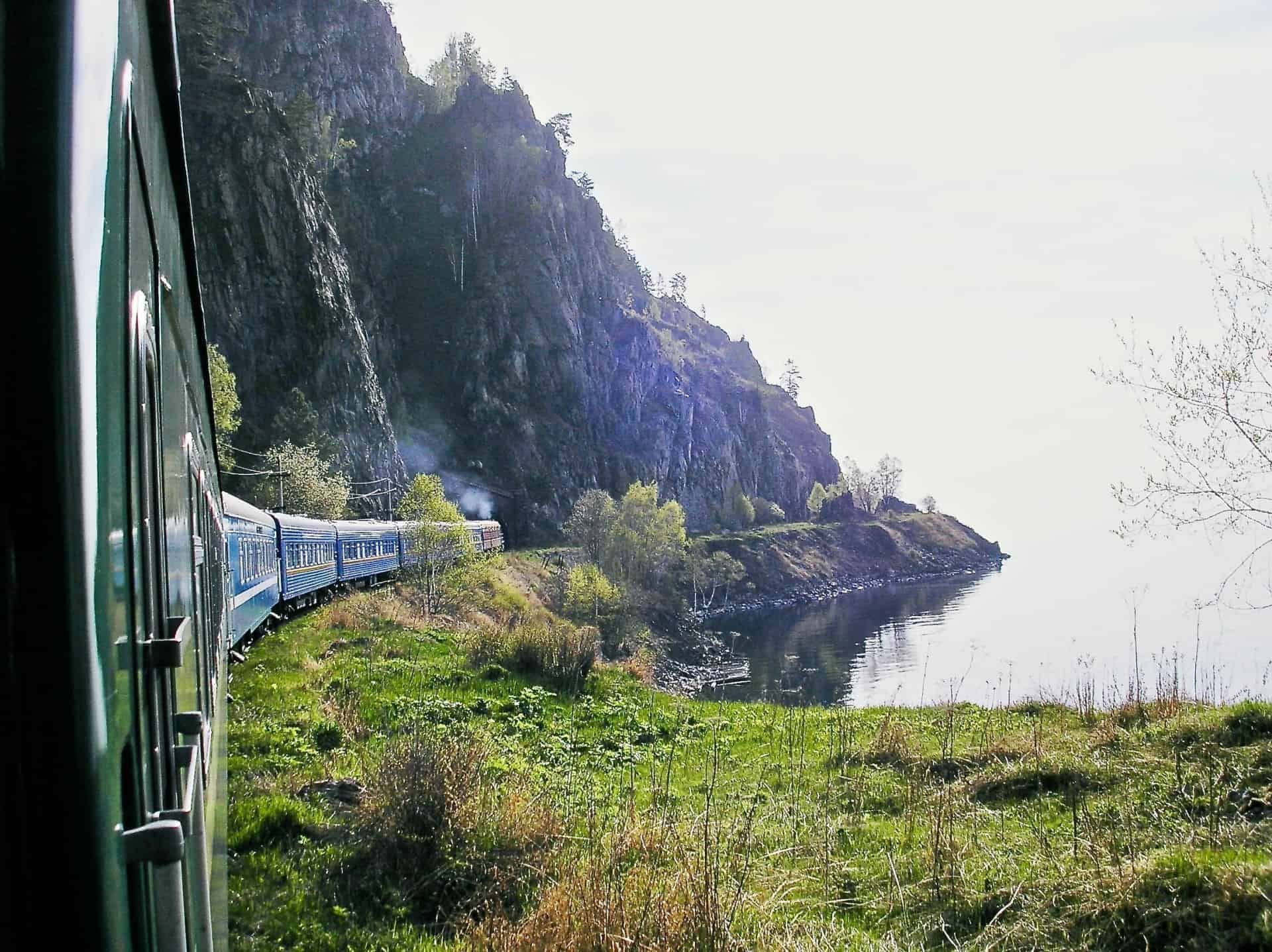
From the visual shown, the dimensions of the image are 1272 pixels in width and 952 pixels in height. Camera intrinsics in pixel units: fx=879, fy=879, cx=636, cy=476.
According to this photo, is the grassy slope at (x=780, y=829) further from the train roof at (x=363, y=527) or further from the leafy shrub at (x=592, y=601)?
the leafy shrub at (x=592, y=601)

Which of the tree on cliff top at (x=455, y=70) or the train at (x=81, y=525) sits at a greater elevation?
the tree on cliff top at (x=455, y=70)

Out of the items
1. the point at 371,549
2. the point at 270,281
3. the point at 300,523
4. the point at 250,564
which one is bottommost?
the point at 371,549

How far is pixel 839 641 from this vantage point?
53.1 metres

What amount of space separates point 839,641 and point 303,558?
39.4 m

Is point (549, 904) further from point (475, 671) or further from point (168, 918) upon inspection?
point (475, 671)

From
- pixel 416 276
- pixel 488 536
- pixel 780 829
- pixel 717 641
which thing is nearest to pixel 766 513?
pixel 416 276

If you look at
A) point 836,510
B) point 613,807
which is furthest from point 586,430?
point 613,807

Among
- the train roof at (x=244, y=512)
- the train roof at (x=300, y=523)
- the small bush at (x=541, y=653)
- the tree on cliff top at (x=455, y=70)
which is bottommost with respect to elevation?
the small bush at (x=541, y=653)

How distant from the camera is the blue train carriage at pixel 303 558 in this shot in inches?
713

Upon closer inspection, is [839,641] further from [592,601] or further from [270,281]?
[270,281]

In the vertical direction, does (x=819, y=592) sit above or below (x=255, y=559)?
below

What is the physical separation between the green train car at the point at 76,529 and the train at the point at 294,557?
8.59 metres

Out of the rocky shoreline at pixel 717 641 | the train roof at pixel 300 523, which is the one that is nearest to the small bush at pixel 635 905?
the rocky shoreline at pixel 717 641

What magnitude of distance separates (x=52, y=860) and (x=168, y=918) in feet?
1.14
